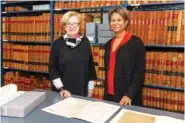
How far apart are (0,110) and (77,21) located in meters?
1.01

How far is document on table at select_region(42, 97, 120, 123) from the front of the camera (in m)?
1.17

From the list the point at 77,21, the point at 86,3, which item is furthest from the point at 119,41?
the point at 86,3

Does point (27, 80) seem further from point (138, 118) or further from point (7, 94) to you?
point (138, 118)

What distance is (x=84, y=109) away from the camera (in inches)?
50.6

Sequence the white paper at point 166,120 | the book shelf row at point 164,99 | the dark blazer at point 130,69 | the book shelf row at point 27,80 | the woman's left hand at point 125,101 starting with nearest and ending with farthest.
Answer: the white paper at point 166,120 → the woman's left hand at point 125,101 → the dark blazer at point 130,69 → the book shelf row at point 164,99 → the book shelf row at point 27,80

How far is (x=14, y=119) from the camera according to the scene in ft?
3.75

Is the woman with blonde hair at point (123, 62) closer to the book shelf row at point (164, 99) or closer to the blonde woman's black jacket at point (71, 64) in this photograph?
the blonde woman's black jacket at point (71, 64)

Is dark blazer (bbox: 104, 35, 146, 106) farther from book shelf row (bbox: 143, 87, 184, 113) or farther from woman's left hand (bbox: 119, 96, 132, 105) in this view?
book shelf row (bbox: 143, 87, 184, 113)

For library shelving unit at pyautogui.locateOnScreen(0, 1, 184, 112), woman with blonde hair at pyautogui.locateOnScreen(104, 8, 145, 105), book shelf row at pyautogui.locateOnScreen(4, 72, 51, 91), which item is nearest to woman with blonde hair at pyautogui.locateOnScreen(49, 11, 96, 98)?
woman with blonde hair at pyautogui.locateOnScreen(104, 8, 145, 105)

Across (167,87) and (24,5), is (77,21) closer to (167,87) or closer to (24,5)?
(167,87)

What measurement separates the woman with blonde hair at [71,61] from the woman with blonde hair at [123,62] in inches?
7.6

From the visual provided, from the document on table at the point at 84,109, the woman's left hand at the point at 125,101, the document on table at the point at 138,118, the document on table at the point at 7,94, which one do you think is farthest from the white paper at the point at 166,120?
the document on table at the point at 7,94

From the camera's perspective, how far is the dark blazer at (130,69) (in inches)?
72.2

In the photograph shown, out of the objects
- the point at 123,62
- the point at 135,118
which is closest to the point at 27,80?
the point at 123,62
